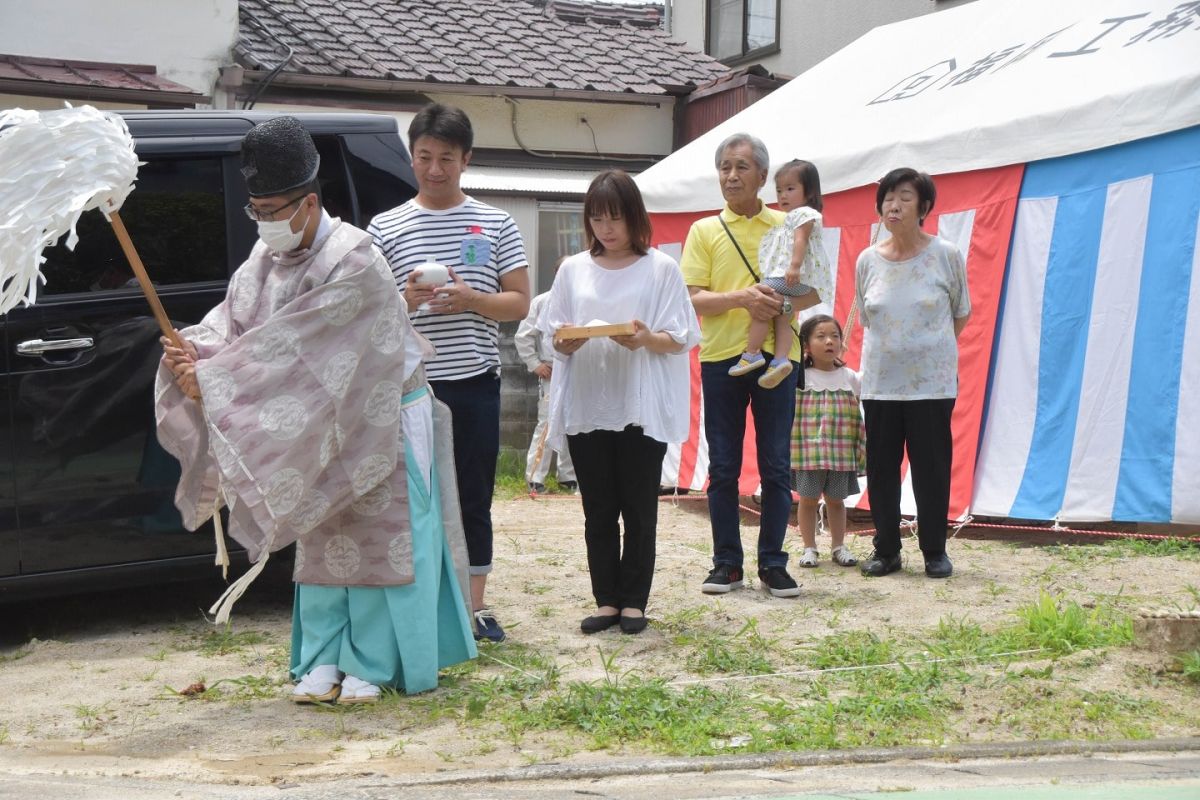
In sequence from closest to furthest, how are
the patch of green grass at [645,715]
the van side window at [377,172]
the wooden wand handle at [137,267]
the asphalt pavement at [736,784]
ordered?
the asphalt pavement at [736,784], the patch of green grass at [645,715], the wooden wand handle at [137,267], the van side window at [377,172]

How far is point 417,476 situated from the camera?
4.44 meters

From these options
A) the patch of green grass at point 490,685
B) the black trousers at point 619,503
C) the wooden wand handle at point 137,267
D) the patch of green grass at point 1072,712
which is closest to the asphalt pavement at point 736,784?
the patch of green grass at point 1072,712

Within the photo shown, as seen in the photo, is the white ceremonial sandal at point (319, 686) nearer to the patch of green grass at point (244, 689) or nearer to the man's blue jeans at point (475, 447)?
the patch of green grass at point (244, 689)

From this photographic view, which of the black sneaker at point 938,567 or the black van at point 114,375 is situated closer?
the black van at point 114,375

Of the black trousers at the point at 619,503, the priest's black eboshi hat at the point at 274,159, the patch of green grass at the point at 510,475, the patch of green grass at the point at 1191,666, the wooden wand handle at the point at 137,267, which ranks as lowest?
the patch of green grass at the point at 510,475

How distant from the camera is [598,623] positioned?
17.5ft

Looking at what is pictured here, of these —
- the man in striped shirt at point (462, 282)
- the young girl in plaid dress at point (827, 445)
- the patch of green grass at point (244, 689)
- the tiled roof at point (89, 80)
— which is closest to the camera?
the patch of green grass at point (244, 689)

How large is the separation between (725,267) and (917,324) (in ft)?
3.56

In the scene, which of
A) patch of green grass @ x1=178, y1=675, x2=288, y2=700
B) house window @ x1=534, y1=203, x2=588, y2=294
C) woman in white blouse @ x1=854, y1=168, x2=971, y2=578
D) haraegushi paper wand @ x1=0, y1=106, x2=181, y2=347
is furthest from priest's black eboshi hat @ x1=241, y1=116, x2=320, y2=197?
house window @ x1=534, y1=203, x2=588, y2=294

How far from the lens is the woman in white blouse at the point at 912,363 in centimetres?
645

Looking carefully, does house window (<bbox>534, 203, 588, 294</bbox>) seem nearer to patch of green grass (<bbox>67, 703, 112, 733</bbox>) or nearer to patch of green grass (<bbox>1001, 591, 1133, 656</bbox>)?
patch of green grass (<bbox>1001, 591, 1133, 656</bbox>)

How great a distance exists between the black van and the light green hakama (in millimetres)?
1069

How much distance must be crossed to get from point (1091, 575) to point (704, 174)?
4.46 m

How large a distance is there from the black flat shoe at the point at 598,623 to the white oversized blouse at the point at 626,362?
0.68 m
